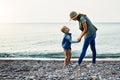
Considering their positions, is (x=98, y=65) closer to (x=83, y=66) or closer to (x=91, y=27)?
(x=83, y=66)

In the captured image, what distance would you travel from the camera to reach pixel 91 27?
39.0ft

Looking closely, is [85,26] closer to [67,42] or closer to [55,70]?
[67,42]

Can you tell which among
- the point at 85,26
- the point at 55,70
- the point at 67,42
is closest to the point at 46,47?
the point at 67,42

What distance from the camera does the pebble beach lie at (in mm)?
10867

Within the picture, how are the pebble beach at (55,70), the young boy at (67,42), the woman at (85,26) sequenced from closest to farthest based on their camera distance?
the pebble beach at (55,70), the woman at (85,26), the young boy at (67,42)

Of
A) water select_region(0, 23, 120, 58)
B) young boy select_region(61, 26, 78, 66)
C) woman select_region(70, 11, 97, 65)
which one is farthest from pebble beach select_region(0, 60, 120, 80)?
water select_region(0, 23, 120, 58)

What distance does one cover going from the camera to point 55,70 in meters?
12.0

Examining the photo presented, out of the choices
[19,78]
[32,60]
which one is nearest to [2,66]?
[32,60]

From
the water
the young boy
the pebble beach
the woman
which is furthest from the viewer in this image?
the water

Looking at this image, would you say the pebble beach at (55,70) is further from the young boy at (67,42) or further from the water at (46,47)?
the water at (46,47)

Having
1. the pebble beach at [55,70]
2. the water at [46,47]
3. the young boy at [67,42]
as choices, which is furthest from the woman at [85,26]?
the water at [46,47]

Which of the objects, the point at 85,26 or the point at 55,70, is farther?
the point at 55,70

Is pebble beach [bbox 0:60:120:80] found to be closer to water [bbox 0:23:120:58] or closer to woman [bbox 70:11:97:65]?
woman [bbox 70:11:97:65]

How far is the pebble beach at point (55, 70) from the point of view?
10.9 metres
